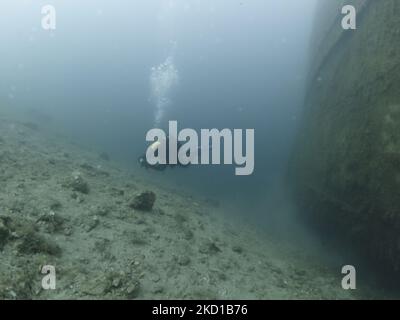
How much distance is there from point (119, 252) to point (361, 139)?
16.2 feet

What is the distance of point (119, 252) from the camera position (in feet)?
16.7

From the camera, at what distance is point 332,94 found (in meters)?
9.21

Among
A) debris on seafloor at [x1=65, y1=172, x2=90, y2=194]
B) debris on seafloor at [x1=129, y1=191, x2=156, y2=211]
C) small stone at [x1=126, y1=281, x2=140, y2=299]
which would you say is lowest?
small stone at [x1=126, y1=281, x2=140, y2=299]

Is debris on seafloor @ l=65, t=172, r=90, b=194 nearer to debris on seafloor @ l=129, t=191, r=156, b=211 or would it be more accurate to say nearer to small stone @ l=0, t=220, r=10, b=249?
debris on seafloor @ l=129, t=191, r=156, b=211

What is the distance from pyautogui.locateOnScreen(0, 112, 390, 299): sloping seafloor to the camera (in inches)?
165

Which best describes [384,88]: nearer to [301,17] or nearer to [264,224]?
[264,224]

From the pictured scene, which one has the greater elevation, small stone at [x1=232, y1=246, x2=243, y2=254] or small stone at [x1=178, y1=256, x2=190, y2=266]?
small stone at [x1=232, y1=246, x2=243, y2=254]

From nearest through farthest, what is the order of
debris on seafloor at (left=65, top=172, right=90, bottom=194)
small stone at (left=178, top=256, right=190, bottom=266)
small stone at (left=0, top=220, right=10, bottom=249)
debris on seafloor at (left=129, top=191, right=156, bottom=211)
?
small stone at (left=0, top=220, right=10, bottom=249)
small stone at (left=178, top=256, right=190, bottom=266)
debris on seafloor at (left=65, top=172, right=90, bottom=194)
debris on seafloor at (left=129, top=191, right=156, bottom=211)

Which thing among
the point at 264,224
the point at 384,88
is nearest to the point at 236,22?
the point at 264,224

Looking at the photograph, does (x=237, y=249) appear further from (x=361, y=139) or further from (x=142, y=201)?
(x=361, y=139)

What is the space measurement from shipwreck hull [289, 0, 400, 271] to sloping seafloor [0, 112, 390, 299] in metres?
1.19

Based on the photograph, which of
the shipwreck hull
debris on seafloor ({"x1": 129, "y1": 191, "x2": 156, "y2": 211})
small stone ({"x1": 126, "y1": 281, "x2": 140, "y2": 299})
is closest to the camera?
small stone ({"x1": 126, "y1": 281, "x2": 140, "y2": 299})

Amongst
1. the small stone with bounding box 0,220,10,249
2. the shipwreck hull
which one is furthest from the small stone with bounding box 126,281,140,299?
the shipwreck hull

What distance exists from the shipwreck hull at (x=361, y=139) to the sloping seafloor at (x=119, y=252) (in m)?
1.19
